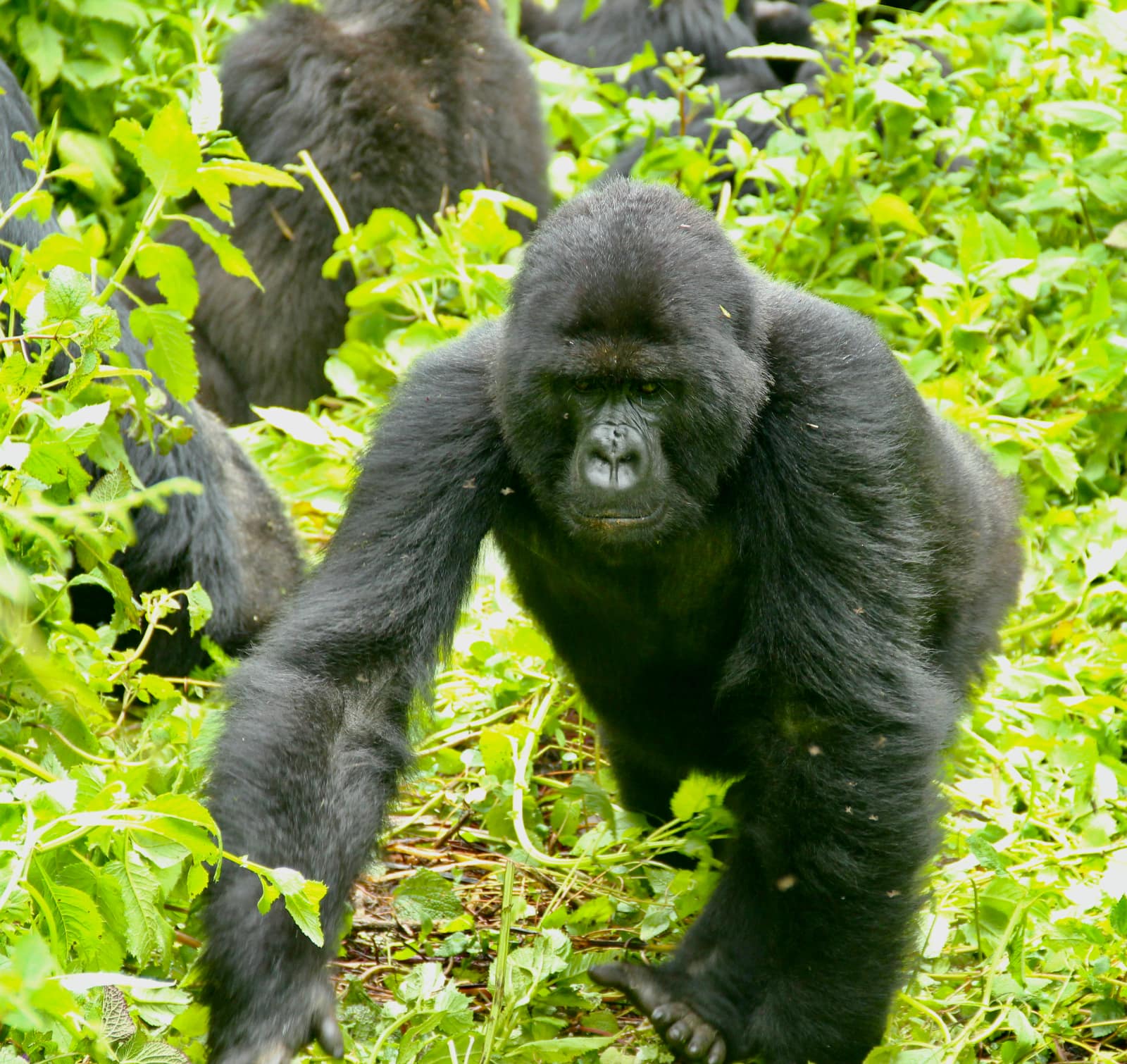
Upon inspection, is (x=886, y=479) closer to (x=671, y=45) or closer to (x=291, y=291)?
(x=291, y=291)

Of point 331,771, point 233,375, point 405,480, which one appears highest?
point 405,480

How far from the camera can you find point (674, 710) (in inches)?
134

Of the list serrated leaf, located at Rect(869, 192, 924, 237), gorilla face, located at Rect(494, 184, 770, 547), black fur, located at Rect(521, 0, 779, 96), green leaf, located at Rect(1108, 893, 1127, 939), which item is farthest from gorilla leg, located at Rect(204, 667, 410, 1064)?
black fur, located at Rect(521, 0, 779, 96)

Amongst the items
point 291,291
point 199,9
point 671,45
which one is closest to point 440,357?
point 291,291

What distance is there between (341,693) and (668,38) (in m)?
5.32

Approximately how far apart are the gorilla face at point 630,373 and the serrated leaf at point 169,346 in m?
0.58

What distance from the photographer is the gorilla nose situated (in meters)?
2.84

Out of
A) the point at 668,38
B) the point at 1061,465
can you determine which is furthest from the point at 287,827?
the point at 668,38

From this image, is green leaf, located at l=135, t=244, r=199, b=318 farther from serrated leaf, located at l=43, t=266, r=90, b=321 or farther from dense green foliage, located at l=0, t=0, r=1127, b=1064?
serrated leaf, located at l=43, t=266, r=90, b=321

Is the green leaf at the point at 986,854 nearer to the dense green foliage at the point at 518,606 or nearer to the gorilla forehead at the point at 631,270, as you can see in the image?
the dense green foliage at the point at 518,606

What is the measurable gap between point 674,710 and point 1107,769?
99 centimetres

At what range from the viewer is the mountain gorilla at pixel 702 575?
281cm

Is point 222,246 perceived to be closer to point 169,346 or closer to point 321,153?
point 169,346

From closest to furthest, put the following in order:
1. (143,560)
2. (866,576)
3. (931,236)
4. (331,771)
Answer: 1. (331,771)
2. (866,576)
3. (143,560)
4. (931,236)
